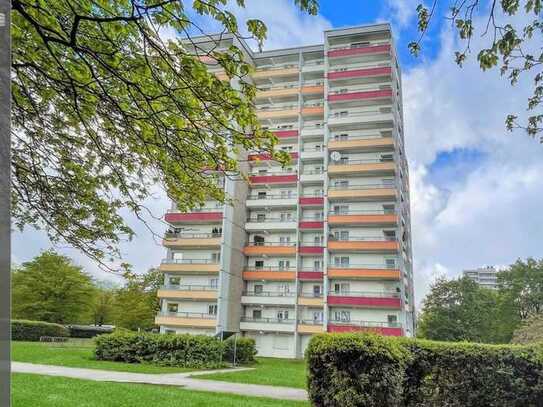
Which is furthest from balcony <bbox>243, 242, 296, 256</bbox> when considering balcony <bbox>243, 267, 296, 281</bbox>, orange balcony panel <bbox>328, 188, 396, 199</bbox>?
orange balcony panel <bbox>328, 188, 396, 199</bbox>

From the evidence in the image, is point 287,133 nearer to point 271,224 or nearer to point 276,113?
point 276,113

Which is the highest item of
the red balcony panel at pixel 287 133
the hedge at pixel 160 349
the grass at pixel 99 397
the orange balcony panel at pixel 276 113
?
the orange balcony panel at pixel 276 113

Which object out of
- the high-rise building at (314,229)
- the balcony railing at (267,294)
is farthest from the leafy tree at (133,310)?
the balcony railing at (267,294)

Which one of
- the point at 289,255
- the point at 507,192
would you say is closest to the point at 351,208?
the point at 289,255

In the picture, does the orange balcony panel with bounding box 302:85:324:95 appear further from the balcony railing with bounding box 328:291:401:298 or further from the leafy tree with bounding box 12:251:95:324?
the leafy tree with bounding box 12:251:95:324

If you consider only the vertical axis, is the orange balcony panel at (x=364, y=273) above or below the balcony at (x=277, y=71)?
below

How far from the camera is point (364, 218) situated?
32.2 metres

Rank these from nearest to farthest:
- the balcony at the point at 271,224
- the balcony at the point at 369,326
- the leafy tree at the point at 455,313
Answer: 1. the balcony at the point at 369,326
2. the balcony at the point at 271,224
3. the leafy tree at the point at 455,313

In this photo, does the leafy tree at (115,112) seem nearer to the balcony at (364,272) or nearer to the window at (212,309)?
the balcony at (364,272)

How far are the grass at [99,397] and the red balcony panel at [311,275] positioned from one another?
Answer: 24128 mm

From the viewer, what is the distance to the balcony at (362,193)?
106 feet

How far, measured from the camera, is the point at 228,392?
1017 cm

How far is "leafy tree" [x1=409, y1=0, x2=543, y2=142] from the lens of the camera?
142 inches

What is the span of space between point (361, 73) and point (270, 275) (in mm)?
18497
